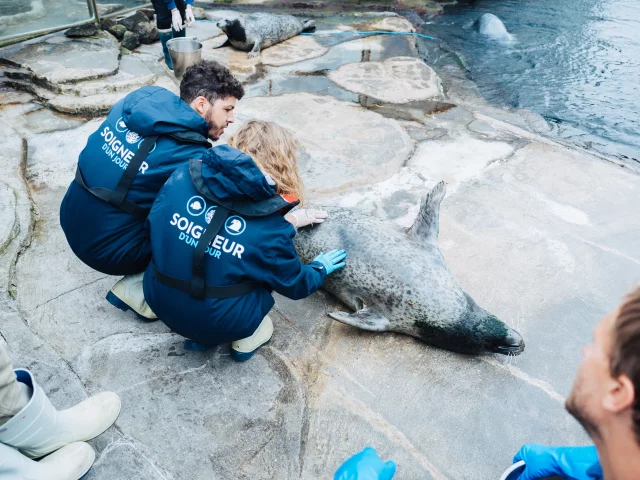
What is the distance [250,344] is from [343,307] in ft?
2.62

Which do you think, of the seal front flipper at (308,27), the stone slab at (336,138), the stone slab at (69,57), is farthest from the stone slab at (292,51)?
the stone slab at (69,57)

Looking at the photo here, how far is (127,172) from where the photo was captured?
260 centimetres

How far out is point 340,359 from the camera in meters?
2.94

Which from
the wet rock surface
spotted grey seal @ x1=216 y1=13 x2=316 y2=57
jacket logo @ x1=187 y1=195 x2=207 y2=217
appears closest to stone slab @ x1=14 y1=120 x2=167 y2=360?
the wet rock surface

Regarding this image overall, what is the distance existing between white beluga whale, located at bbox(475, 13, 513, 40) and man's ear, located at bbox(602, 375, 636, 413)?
10.6m

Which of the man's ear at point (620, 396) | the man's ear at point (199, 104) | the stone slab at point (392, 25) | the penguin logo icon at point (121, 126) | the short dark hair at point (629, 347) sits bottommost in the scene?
the stone slab at point (392, 25)

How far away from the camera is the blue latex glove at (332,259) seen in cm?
311

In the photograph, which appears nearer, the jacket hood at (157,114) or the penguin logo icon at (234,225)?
the penguin logo icon at (234,225)

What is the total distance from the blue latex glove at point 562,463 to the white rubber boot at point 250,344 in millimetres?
1442

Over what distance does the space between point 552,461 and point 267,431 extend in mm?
1284

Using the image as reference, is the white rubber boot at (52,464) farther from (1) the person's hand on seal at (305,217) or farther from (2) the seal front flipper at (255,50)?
(2) the seal front flipper at (255,50)

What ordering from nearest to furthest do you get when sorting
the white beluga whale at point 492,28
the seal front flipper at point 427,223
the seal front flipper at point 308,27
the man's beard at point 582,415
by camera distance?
the man's beard at point 582,415
the seal front flipper at point 427,223
the seal front flipper at point 308,27
the white beluga whale at point 492,28

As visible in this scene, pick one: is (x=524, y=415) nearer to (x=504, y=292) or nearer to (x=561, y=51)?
(x=504, y=292)

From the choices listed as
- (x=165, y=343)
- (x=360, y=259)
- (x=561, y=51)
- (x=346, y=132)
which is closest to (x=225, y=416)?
(x=165, y=343)
